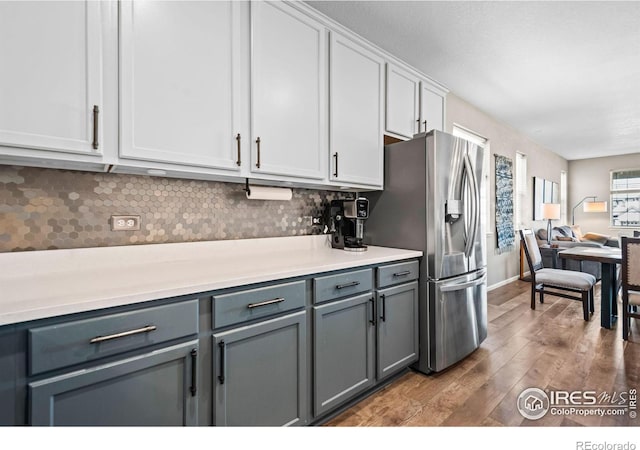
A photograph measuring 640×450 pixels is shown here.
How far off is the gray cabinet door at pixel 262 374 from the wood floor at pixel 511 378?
0.39 metres

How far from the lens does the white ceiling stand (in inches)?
84.3

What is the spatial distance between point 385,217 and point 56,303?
6.80 ft

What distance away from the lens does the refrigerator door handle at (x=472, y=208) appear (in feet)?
7.86

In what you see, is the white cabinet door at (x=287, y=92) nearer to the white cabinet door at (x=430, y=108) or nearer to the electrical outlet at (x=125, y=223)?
the electrical outlet at (x=125, y=223)

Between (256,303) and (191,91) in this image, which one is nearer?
(256,303)

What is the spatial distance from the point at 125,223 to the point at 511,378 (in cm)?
272

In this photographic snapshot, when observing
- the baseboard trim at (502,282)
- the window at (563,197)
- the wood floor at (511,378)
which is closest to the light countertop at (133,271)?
the wood floor at (511,378)

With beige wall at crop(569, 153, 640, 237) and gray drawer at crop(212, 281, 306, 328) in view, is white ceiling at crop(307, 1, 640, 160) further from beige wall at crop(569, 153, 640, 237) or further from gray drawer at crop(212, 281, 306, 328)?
beige wall at crop(569, 153, 640, 237)

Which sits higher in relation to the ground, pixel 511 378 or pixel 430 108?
pixel 430 108

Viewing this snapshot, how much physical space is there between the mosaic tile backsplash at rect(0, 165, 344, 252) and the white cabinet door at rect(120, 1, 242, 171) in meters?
0.35

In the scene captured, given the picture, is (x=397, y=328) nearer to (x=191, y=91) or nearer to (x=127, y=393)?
(x=127, y=393)

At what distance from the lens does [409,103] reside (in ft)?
8.91

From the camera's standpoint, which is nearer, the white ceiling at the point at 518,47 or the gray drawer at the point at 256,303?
the gray drawer at the point at 256,303

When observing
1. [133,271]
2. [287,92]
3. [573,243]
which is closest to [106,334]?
[133,271]
